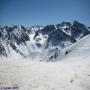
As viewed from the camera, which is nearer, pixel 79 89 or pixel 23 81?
pixel 79 89

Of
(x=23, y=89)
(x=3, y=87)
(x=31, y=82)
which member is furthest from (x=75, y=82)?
(x=3, y=87)

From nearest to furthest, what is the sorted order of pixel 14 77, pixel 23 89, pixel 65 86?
pixel 23 89, pixel 65 86, pixel 14 77

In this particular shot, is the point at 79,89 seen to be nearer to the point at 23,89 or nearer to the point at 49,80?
the point at 49,80

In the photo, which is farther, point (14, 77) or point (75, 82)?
point (14, 77)

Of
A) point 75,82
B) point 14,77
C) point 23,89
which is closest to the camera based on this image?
point 23,89

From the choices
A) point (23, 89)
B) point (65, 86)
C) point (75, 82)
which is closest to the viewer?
point (23, 89)

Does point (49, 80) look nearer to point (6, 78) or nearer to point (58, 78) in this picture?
point (58, 78)

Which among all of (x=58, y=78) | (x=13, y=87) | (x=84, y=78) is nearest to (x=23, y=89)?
(x=13, y=87)

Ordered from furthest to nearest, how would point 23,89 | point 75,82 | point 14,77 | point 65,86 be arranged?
1. point 14,77
2. point 75,82
3. point 65,86
4. point 23,89

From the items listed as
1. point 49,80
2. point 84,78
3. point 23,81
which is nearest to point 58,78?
point 49,80
